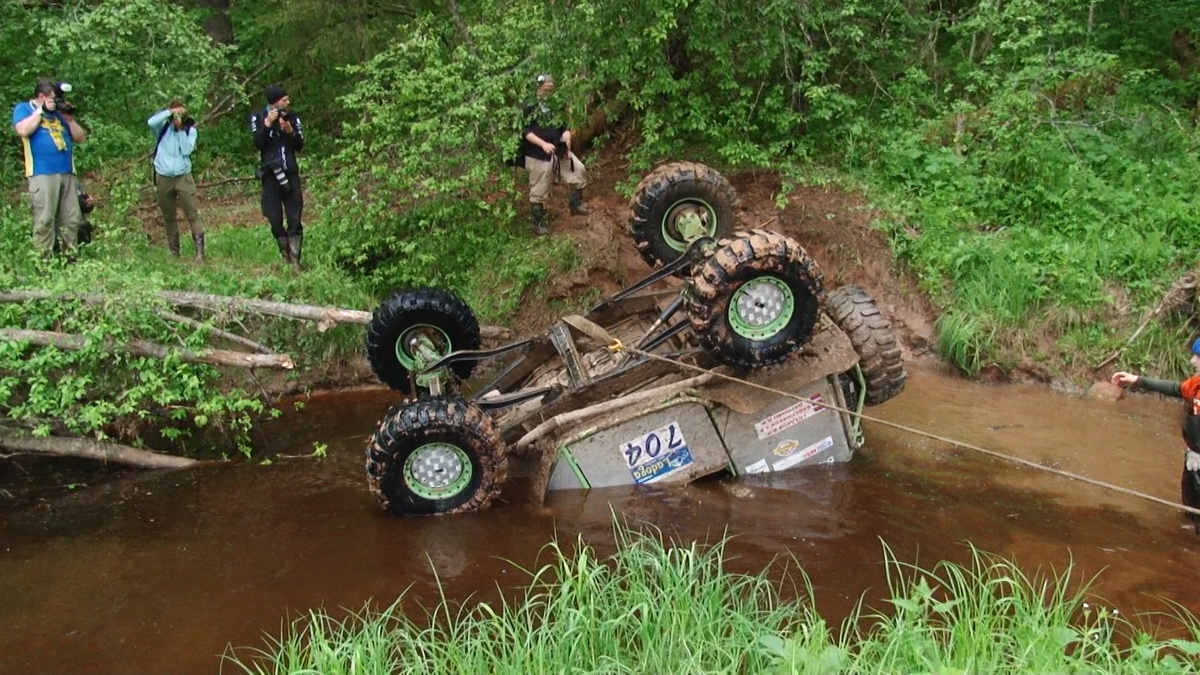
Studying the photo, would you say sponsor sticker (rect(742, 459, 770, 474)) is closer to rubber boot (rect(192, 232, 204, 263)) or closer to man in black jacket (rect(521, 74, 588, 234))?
man in black jacket (rect(521, 74, 588, 234))

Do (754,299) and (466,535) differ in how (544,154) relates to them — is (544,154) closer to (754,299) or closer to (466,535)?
(754,299)

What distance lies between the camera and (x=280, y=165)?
9.34 meters

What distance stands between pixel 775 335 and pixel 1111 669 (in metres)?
2.63

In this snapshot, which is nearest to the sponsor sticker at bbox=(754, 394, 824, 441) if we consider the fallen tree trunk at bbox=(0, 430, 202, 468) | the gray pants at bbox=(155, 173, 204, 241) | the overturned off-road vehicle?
the overturned off-road vehicle

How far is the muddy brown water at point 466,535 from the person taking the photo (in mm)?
5340

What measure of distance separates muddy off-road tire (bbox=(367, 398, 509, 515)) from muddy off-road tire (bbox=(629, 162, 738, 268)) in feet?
7.18

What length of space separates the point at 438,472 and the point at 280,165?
4.40m

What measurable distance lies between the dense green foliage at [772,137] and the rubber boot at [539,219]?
172 millimetres

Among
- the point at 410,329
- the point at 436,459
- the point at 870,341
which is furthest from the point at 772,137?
the point at 436,459

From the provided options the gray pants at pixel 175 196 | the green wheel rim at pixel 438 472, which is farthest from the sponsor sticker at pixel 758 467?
the gray pants at pixel 175 196

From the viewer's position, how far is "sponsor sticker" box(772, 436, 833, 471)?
679 centimetres

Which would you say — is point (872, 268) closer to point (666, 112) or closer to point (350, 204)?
point (666, 112)

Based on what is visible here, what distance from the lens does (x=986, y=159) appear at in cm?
1077

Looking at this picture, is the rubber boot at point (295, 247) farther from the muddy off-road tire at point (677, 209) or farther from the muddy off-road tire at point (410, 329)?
the muddy off-road tire at point (677, 209)
